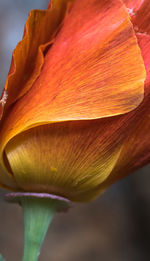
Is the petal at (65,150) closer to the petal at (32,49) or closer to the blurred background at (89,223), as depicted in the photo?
the petal at (32,49)

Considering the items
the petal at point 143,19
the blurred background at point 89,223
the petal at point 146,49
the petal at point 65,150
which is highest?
the petal at point 143,19

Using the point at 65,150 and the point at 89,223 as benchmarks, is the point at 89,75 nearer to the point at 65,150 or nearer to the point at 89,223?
the point at 65,150

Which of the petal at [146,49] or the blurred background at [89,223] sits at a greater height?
the petal at [146,49]

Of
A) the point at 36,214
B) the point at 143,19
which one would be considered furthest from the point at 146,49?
the point at 36,214

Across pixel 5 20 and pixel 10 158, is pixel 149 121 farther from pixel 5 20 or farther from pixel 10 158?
pixel 5 20

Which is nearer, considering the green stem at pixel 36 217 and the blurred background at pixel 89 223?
the green stem at pixel 36 217

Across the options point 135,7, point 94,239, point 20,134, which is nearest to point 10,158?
point 20,134

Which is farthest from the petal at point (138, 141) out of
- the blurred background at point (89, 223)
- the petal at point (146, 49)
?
the blurred background at point (89, 223)
